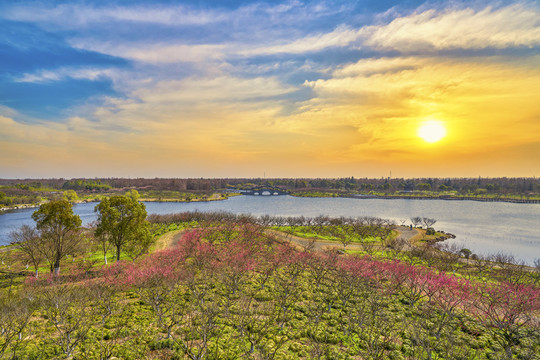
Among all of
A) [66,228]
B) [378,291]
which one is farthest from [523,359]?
[66,228]

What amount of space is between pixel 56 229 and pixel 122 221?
8186mm

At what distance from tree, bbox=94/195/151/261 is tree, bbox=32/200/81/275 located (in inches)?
139

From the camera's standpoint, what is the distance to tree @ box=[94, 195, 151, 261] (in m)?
39.4

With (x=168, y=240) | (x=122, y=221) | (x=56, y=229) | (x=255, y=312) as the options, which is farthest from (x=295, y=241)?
(x=56, y=229)

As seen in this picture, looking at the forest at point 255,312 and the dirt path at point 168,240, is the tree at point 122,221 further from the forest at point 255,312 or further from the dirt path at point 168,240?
the dirt path at point 168,240

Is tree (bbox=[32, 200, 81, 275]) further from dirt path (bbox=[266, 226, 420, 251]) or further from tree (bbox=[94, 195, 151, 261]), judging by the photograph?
dirt path (bbox=[266, 226, 420, 251])

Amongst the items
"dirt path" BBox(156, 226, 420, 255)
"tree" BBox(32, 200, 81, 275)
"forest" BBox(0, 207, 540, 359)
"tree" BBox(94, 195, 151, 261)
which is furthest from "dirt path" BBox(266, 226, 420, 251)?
"tree" BBox(32, 200, 81, 275)

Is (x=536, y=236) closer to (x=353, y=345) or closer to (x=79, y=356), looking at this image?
(x=353, y=345)

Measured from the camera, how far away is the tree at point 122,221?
3941 cm

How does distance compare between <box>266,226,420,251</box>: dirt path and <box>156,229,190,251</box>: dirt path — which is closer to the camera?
<box>156,229,190,251</box>: dirt path

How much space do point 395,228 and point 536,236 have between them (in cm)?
4114

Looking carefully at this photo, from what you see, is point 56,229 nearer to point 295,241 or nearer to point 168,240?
point 168,240

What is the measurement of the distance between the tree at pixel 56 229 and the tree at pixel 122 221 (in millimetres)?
3521

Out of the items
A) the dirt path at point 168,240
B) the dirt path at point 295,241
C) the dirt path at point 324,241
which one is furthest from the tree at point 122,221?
the dirt path at point 324,241
